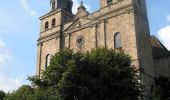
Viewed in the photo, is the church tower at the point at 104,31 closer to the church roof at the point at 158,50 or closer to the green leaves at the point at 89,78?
the church roof at the point at 158,50

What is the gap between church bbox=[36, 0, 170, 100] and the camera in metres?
31.0

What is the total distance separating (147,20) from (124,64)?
1011 centimetres

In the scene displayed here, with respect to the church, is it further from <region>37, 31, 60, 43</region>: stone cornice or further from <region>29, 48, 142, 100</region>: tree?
<region>29, 48, 142, 100</region>: tree

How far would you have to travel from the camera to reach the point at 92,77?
Answer: 2478 centimetres

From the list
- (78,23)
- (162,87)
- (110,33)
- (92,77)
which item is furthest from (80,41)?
(92,77)

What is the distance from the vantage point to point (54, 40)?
38.5m

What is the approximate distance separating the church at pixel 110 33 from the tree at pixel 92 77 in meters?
4.18

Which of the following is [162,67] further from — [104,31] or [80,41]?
[80,41]

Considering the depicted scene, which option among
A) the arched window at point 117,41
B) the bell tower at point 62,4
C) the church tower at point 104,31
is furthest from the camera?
the bell tower at point 62,4

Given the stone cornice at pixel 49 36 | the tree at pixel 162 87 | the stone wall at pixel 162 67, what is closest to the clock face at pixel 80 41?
the stone cornice at pixel 49 36

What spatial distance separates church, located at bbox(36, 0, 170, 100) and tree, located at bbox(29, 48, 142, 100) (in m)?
4.18

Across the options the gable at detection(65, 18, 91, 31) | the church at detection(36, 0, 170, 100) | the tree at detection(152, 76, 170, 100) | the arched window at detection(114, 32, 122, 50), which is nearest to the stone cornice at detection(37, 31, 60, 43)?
the church at detection(36, 0, 170, 100)

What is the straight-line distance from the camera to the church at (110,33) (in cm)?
3099

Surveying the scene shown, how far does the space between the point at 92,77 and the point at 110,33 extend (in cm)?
928
